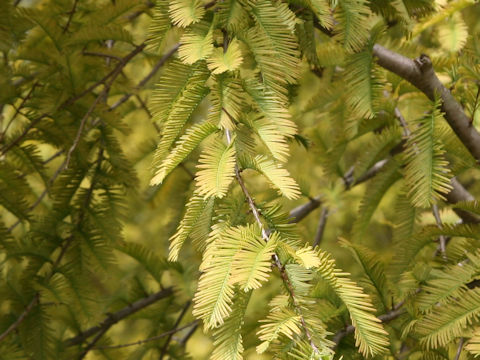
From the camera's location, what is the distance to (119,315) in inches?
79.7

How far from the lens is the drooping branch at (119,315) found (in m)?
1.97

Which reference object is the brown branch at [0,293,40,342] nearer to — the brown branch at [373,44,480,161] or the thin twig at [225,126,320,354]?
the thin twig at [225,126,320,354]

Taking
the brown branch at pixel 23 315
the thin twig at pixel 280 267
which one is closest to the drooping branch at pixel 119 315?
the brown branch at pixel 23 315

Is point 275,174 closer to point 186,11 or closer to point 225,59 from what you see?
point 225,59

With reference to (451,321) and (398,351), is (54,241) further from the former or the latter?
(451,321)

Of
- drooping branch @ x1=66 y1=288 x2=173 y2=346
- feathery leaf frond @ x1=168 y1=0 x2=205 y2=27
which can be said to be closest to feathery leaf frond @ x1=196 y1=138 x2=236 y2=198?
feathery leaf frond @ x1=168 y1=0 x2=205 y2=27

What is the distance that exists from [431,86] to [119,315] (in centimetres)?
124

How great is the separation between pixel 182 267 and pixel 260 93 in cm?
109

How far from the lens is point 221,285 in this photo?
2.59 feet

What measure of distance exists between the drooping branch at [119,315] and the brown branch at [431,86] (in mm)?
1092

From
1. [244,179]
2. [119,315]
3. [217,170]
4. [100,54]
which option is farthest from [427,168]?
[119,315]

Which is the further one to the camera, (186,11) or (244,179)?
(244,179)

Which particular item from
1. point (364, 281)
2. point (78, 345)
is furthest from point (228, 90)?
point (78, 345)

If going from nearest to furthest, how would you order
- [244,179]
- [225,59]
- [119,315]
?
1. [225,59]
2. [244,179]
3. [119,315]
